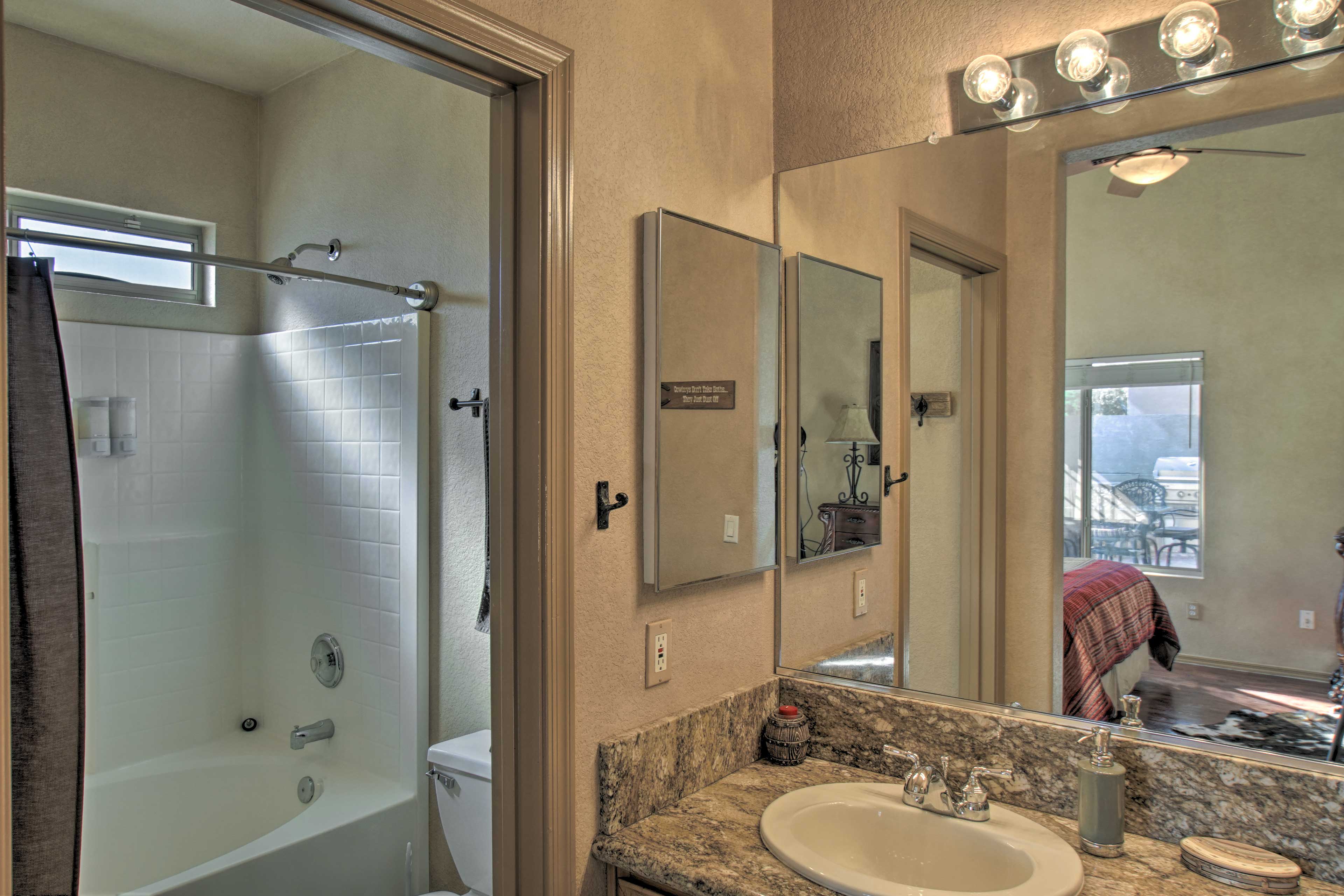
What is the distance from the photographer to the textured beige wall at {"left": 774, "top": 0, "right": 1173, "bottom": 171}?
5.17ft

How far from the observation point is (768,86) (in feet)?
6.23

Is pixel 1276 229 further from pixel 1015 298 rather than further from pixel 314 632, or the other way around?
pixel 314 632

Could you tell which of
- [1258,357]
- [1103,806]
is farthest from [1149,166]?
[1103,806]

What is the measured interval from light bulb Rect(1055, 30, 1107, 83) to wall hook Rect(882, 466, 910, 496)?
0.79 m

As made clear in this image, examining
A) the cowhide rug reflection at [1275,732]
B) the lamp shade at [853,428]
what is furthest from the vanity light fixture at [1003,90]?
the cowhide rug reflection at [1275,732]

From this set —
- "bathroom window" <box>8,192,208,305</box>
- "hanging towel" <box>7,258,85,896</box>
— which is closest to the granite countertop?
"hanging towel" <box>7,258,85,896</box>

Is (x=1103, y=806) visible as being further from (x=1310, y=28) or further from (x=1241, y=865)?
(x=1310, y=28)

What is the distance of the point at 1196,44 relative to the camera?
4.57 feet

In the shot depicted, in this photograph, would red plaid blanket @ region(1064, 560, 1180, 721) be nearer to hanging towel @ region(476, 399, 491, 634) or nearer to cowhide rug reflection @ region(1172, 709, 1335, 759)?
cowhide rug reflection @ region(1172, 709, 1335, 759)

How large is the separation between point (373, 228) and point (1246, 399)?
135 cm

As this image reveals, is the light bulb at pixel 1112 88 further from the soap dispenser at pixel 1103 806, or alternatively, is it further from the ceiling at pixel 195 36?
the ceiling at pixel 195 36

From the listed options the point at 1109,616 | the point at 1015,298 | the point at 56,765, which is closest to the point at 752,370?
the point at 1015,298

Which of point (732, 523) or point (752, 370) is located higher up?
point (752, 370)

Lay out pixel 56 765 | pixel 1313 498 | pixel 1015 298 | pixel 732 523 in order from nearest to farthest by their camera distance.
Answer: pixel 56 765, pixel 1313 498, pixel 1015 298, pixel 732 523
